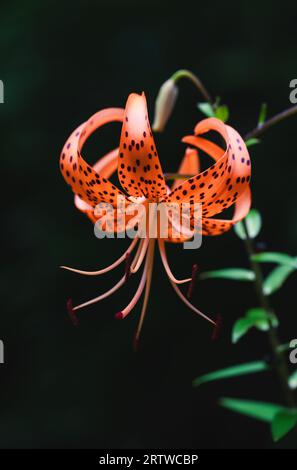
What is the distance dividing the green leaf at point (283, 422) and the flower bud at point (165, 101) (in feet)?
2.24

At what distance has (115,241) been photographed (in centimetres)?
278

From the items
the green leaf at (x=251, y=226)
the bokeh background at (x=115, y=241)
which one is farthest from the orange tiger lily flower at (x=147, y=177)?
the bokeh background at (x=115, y=241)

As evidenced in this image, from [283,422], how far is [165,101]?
74 centimetres

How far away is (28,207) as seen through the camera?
2.81 m

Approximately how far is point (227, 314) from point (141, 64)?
1.14m

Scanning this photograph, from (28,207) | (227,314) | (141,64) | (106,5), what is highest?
(106,5)

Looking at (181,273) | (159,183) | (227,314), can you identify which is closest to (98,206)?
(159,183)

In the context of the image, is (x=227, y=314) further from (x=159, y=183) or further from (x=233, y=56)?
(x=159, y=183)

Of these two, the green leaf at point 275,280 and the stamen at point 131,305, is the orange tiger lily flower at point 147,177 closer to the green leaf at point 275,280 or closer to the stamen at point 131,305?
→ the stamen at point 131,305

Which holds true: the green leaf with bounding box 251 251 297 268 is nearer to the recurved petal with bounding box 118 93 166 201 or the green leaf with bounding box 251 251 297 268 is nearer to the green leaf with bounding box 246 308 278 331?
the green leaf with bounding box 246 308 278 331

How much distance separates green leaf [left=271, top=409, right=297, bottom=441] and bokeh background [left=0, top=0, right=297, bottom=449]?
1236 millimetres

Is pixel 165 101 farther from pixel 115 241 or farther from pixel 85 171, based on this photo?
pixel 115 241

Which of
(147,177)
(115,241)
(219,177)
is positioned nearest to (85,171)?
(147,177)

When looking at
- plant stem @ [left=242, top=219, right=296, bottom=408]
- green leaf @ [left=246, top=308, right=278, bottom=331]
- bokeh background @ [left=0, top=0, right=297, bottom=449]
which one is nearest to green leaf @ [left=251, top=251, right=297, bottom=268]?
plant stem @ [left=242, top=219, right=296, bottom=408]
